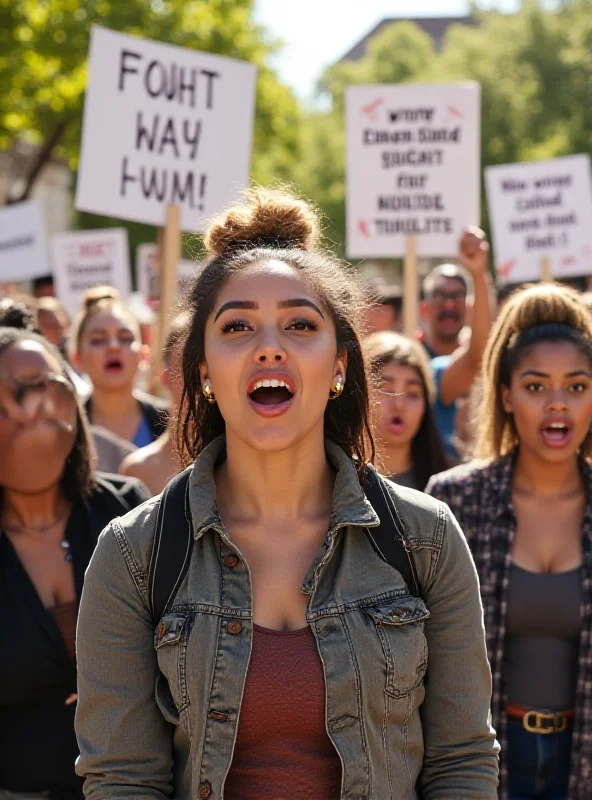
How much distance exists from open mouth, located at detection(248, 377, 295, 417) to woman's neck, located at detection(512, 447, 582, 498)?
1.62 meters

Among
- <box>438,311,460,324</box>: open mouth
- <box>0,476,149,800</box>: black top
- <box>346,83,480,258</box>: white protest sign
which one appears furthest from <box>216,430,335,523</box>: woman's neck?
<box>346,83,480,258</box>: white protest sign

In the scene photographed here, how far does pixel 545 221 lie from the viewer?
842cm

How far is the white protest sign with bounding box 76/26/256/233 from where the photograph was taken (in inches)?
271

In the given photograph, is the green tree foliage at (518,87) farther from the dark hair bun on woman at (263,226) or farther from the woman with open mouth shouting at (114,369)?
the dark hair bun on woman at (263,226)

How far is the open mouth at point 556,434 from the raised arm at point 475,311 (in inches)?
72.4

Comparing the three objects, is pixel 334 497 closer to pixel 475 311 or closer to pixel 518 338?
pixel 518 338

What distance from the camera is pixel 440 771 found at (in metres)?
→ 2.32

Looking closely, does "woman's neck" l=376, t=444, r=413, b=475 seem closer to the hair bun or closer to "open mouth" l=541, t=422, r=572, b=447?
"open mouth" l=541, t=422, r=572, b=447

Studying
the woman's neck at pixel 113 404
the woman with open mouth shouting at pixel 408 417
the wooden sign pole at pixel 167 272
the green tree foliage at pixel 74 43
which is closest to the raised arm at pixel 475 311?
the woman with open mouth shouting at pixel 408 417

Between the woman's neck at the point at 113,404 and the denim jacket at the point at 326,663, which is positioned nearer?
the denim jacket at the point at 326,663

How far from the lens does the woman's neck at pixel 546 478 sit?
3773 mm

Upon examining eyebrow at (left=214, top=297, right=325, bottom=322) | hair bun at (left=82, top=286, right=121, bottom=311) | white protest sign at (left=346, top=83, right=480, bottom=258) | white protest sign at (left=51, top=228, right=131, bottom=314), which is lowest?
eyebrow at (left=214, top=297, right=325, bottom=322)

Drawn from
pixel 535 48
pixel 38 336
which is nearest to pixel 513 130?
pixel 535 48

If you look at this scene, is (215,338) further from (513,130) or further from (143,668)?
(513,130)
